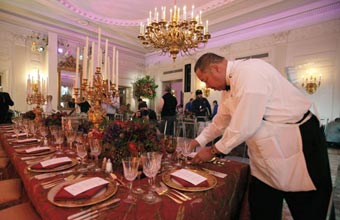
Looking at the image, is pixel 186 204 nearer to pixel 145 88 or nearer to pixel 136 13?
pixel 136 13

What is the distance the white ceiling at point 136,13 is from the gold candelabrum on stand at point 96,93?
4.31 metres

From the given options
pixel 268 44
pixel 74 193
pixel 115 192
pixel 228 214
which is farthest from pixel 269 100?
pixel 268 44

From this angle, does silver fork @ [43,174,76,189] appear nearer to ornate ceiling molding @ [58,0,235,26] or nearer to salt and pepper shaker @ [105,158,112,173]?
salt and pepper shaker @ [105,158,112,173]

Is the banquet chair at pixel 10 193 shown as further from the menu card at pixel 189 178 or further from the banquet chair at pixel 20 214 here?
the menu card at pixel 189 178

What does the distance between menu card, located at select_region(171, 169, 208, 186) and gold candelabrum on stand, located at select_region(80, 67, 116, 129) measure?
3.04ft

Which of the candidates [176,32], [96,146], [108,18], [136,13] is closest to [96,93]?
[96,146]

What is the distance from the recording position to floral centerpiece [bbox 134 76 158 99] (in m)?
9.27

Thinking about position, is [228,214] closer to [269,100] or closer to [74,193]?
[269,100]

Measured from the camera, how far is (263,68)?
1113mm

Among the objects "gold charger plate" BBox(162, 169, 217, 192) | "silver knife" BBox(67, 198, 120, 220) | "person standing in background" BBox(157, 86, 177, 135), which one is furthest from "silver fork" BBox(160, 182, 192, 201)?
"person standing in background" BBox(157, 86, 177, 135)

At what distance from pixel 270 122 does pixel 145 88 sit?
840 centimetres

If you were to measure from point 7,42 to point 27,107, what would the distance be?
80.8 inches

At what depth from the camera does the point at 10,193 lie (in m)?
1.47

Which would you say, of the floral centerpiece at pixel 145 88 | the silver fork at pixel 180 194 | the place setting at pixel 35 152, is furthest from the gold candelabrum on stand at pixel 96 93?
the floral centerpiece at pixel 145 88
